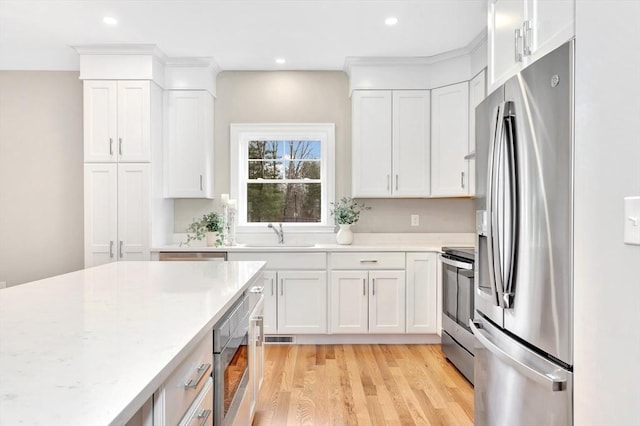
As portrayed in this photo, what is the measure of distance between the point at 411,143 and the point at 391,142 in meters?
0.19

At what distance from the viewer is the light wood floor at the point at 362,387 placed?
239 centimetres

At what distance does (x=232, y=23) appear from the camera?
325 centimetres

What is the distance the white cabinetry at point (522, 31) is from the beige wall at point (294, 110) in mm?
2356

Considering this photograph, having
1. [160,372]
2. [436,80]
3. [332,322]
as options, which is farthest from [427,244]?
[160,372]

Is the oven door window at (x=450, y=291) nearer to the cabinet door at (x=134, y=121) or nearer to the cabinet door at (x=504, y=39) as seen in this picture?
the cabinet door at (x=504, y=39)

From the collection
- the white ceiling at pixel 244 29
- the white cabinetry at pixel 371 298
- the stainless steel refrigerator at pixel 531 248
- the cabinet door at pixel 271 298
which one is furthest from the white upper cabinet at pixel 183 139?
the stainless steel refrigerator at pixel 531 248

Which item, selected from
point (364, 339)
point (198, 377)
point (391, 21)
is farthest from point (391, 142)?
point (198, 377)

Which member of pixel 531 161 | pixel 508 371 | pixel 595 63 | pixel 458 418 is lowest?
pixel 458 418

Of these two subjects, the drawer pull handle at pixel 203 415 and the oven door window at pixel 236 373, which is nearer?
the drawer pull handle at pixel 203 415

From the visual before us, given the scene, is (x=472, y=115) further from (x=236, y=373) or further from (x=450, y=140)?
(x=236, y=373)

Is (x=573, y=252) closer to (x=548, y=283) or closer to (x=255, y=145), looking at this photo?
(x=548, y=283)

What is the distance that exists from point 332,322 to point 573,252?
2685 mm

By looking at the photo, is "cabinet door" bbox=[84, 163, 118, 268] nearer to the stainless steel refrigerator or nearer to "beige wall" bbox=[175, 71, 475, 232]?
"beige wall" bbox=[175, 71, 475, 232]

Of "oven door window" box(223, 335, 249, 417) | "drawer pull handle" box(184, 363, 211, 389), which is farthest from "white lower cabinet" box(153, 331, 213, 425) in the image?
"oven door window" box(223, 335, 249, 417)
